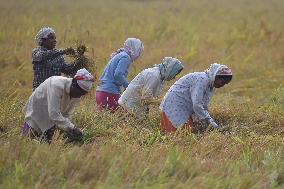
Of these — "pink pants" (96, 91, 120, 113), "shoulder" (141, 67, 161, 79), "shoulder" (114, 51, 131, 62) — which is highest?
"shoulder" (114, 51, 131, 62)

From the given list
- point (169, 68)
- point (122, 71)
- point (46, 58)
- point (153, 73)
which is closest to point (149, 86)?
point (153, 73)

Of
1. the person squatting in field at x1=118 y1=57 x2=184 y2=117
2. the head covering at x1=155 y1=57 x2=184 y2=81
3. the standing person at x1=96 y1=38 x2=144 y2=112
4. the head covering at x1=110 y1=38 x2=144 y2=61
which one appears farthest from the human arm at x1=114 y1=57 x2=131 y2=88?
the head covering at x1=155 y1=57 x2=184 y2=81

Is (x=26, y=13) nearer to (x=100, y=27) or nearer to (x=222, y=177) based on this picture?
(x=100, y=27)

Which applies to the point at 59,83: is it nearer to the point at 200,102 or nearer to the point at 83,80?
the point at 83,80

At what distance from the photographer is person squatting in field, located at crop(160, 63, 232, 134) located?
5.70 meters

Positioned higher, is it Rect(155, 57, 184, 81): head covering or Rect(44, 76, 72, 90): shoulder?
Rect(44, 76, 72, 90): shoulder

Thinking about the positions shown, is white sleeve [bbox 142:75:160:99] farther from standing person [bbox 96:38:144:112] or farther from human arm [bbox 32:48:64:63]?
human arm [bbox 32:48:64:63]

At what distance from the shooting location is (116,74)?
6.62 m

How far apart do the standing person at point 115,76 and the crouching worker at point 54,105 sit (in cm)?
165

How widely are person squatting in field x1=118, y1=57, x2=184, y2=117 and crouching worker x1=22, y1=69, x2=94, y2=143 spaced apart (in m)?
1.28

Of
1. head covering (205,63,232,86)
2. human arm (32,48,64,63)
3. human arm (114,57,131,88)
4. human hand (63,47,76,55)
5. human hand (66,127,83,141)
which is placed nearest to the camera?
human hand (66,127,83,141)

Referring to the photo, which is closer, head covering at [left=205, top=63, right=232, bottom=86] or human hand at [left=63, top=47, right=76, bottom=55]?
head covering at [left=205, top=63, right=232, bottom=86]

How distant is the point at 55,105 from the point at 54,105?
11 mm

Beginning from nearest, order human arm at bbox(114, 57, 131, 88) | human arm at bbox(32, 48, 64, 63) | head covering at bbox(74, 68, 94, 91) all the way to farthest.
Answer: head covering at bbox(74, 68, 94, 91) < human arm at bbox(32, 48, 64, 63) < human arm at bbox(114, 57, 131, 88)
